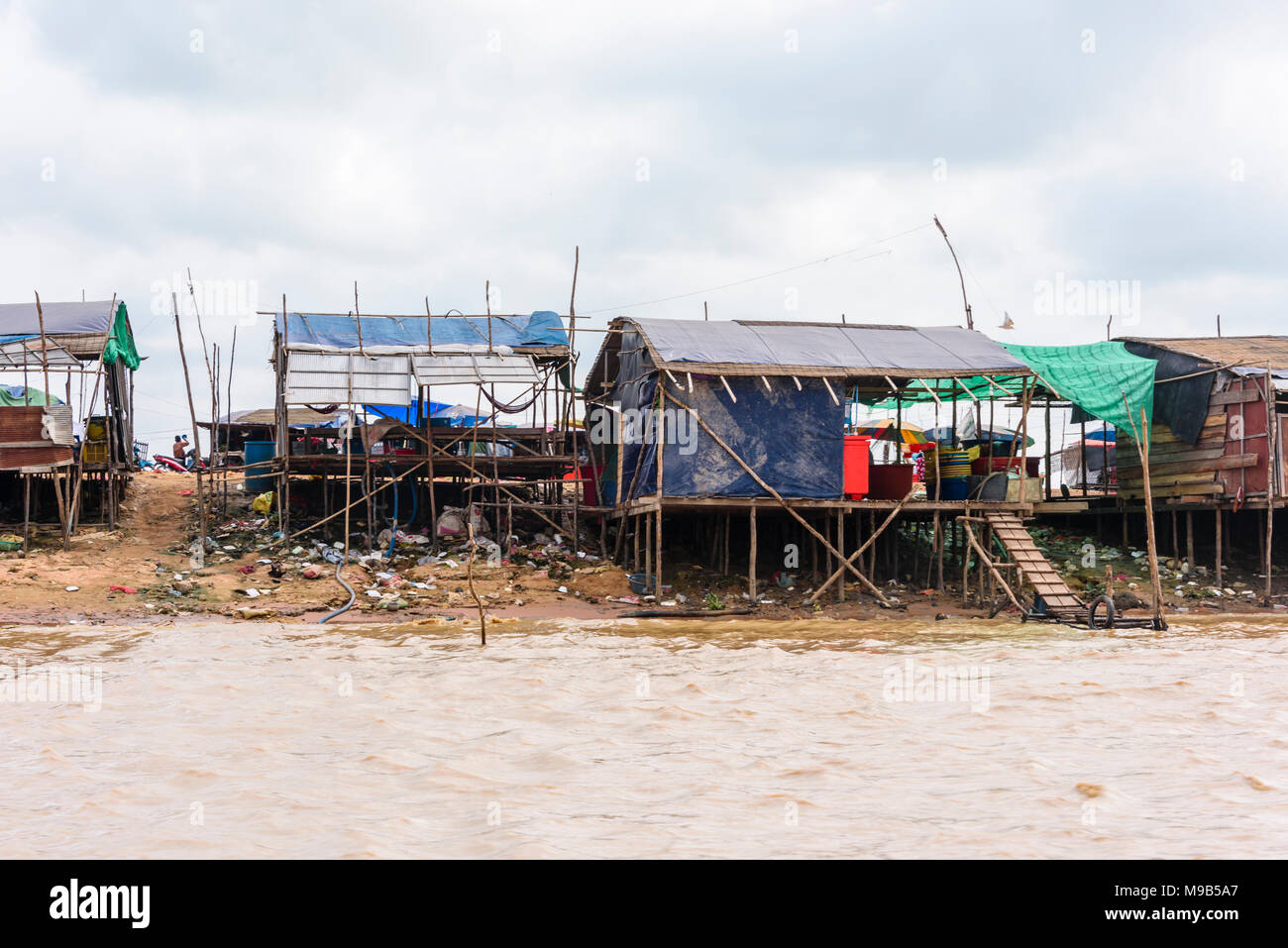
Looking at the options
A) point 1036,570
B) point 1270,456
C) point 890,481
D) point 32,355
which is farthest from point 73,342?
point 1270,456

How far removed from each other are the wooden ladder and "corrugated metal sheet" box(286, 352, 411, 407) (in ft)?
35.5

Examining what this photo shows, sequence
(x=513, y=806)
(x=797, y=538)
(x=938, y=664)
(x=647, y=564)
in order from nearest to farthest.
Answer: (x=513, y=806)
(x=938, y=664)
(x=647, y=564)
(x=797, y=538)

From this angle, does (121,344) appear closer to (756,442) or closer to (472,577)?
(472,577)

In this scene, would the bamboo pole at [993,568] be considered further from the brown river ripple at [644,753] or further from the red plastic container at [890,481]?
the brown river ripple at [644,753]

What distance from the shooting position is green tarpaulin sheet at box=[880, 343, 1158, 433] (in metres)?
18.8

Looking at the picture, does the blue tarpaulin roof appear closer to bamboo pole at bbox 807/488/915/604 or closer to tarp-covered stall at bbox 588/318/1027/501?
tarp-covered stall at bbox 588/318/1027/501

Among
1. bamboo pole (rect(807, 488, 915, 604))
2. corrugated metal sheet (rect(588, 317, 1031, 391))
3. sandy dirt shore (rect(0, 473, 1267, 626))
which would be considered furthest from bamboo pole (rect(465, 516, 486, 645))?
bamboo pole (rect(807, 488, 915, 604))

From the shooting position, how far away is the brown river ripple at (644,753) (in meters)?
5.23

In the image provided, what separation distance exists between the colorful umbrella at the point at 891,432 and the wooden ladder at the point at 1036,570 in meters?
3.66

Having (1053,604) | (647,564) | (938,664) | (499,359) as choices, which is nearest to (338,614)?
(647,564)

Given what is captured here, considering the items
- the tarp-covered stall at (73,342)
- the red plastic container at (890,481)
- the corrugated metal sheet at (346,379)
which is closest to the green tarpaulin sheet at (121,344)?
the tarp-covered stall at (73,342)

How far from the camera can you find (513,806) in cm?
571
